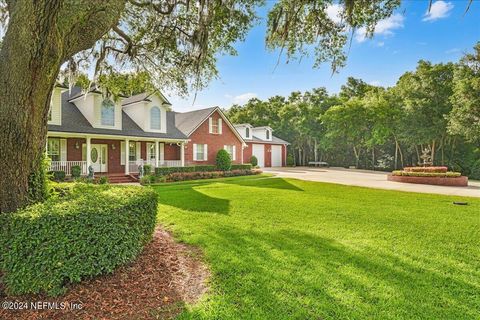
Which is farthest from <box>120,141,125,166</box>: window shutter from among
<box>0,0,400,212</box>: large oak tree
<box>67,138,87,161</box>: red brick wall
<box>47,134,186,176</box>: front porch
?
<box>0,0,400,212</box>: large oak tree

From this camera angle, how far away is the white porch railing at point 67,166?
1507 centimetres

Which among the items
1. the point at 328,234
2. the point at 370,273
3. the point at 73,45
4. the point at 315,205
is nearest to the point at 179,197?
the point at 315,205

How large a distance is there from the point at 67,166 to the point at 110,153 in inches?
114

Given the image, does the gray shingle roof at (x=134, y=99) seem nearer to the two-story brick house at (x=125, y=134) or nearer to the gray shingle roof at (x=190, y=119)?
the two-story brick house at (x=125, y=134)

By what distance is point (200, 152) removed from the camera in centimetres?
2242

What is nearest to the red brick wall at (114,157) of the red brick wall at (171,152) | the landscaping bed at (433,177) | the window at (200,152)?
the red brick wall at (171,152)

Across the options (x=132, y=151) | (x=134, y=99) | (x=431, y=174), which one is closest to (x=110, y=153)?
(x=132, y=151)

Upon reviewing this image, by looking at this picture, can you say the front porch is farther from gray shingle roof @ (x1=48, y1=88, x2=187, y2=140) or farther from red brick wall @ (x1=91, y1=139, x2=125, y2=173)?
gray shingle roof @ (x1=48, y1=88, x2=187, y2=140)

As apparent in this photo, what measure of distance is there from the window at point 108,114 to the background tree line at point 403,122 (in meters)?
21.3

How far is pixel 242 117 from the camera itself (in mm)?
43812

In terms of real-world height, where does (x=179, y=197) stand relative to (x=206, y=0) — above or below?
below

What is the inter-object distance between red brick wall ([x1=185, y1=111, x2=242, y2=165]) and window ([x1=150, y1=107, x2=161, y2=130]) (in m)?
2.97

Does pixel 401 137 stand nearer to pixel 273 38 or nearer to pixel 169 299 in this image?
pixel 273 38

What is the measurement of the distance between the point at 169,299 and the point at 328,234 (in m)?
3.48
